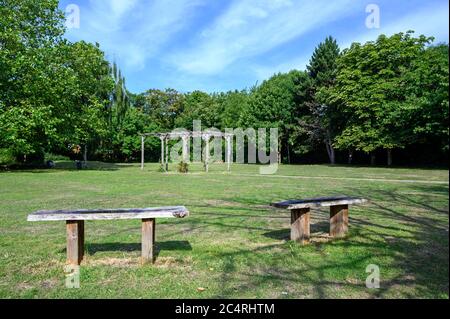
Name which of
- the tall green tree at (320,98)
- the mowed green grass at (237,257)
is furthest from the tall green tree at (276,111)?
the mowed green grass at (237,257)

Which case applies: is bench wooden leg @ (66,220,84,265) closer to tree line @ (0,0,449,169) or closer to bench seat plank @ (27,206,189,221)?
bench seat plank @ (27,206,189,221)

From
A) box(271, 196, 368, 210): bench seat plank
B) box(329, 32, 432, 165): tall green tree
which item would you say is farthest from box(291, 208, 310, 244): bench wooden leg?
box(329, 32, 432, 165): tall green tree

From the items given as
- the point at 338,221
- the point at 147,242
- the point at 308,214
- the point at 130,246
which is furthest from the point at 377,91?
the point at 147,242

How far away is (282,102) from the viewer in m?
46.3

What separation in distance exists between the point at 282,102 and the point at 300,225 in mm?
42018

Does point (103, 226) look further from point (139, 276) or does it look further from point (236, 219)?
point (139, 276)

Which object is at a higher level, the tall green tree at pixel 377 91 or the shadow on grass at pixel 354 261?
the tall green tree at pixel 377 91

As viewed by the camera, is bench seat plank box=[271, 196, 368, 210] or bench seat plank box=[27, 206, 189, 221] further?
bench seat plank box=[271, 196, 368, 210]

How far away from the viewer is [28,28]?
24891 millimetres

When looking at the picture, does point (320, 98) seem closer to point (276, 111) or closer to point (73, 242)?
point (276, 111)

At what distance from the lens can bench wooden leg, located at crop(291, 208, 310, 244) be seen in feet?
18.3

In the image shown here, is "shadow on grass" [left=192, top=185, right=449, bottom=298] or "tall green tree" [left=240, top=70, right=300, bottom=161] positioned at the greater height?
"tall green tree" [left=240, top=70, right=300, bottom=161]

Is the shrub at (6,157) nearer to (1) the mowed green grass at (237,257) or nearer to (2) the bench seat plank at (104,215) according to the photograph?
(1) the mowed green grass at (237,257)

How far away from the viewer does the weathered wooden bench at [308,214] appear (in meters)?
5.46
